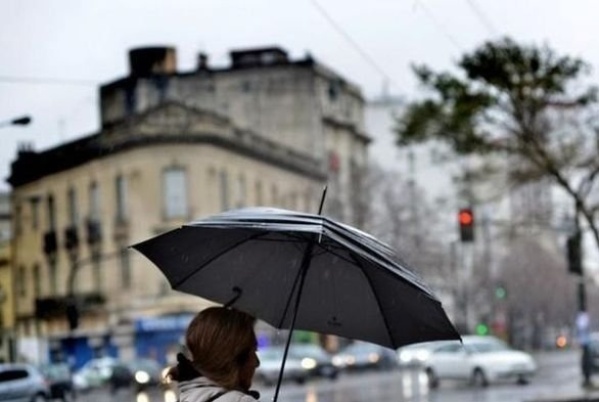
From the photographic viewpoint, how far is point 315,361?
52.2 meters

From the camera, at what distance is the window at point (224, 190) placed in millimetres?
54938

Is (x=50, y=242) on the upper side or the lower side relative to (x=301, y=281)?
upper

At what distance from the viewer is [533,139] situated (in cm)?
3353

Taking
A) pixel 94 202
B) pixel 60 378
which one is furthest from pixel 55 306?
pixel 94 202

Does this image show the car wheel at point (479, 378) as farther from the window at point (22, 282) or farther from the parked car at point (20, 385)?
the window at point (22, 282)

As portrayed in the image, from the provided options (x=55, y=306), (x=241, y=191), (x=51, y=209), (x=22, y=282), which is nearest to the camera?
(x=22, y=282)

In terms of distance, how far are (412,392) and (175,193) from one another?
19.4 m

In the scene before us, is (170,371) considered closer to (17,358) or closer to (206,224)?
(206,224)

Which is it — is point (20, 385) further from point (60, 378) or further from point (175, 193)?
point (175, 193)

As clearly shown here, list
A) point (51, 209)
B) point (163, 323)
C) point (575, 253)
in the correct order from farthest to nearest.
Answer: point (163, 323), point (51, 209), point (575, 253)

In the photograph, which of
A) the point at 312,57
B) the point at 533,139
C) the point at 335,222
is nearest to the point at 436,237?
the point at 312,57

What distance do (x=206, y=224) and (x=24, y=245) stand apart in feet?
132

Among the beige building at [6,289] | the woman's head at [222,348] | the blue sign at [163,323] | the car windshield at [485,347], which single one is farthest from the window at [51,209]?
the woman's head at [222,348]

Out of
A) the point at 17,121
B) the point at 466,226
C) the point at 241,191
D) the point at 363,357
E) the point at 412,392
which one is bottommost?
the point at 363,357
